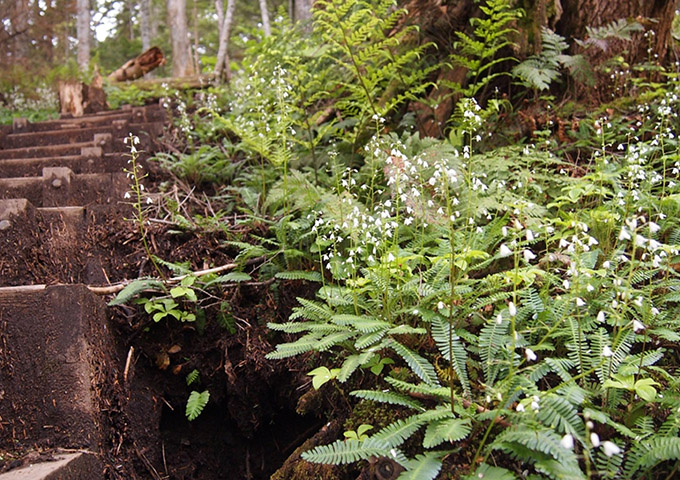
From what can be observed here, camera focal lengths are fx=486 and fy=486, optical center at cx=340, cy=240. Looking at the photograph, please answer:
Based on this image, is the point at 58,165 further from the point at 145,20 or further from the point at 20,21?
the point at 145,20

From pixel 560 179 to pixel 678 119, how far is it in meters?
1.49

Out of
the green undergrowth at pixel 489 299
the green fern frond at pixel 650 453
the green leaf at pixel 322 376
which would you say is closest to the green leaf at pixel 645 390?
the green undergrowth at pixel 489 299

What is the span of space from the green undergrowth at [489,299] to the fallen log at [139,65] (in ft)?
27.1

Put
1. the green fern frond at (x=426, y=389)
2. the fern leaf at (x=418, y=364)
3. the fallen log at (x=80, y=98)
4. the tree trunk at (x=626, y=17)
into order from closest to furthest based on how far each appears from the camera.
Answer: the green fern frond at (x=426, y=389)
the fern leaf at (x=418, y=364)
the tree trunk at (x=626, y=17)
the fallen log at (x=80, y=98)

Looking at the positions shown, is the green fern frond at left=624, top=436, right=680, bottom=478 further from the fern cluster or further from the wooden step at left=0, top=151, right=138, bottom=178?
the wooden step at left=0, top=151, right=138, bottom=178

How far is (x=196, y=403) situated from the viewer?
285 centimetres

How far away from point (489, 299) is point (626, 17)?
3.70 m

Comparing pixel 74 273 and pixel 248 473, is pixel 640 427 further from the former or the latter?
pixel 74 273

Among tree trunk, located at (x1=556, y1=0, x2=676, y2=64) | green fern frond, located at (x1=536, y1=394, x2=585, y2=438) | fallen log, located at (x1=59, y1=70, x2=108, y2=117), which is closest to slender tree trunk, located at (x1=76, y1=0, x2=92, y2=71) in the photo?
fallen log, located at (x1=59, y1=70, x2=108, y2=117)

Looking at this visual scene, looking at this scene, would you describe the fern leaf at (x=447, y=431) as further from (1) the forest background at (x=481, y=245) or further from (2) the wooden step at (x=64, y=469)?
(2) the wooden step at (x=64, y=469)

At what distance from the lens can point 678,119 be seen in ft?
12.6

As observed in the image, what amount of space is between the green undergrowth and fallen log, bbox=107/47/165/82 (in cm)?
827

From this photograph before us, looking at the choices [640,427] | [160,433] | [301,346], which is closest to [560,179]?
[640,427]

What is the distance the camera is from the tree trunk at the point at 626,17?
450 centimetres
